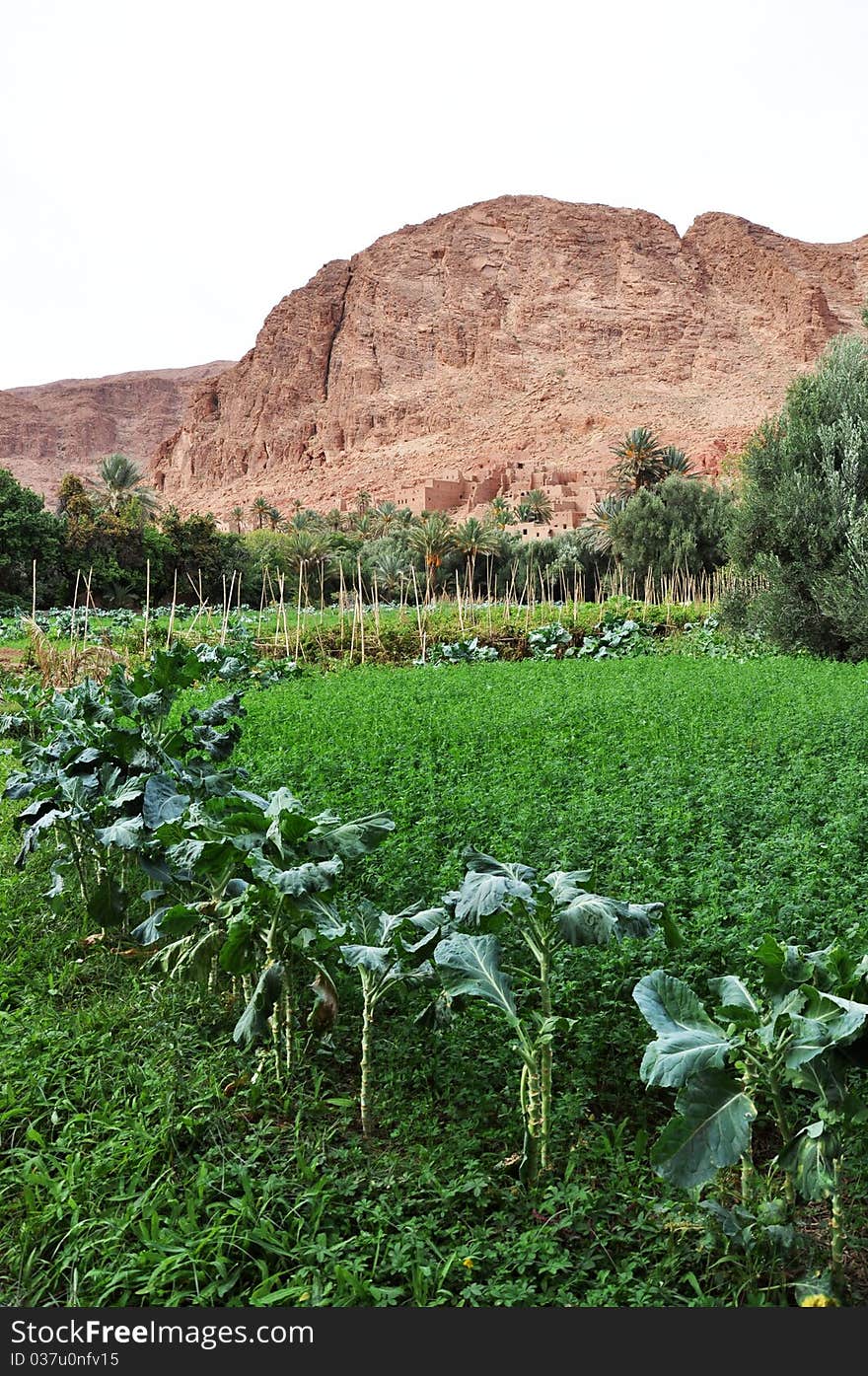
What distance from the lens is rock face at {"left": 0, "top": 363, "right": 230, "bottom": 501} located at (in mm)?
112375

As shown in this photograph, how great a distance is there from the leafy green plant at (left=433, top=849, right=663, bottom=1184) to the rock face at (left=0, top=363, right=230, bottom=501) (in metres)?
105

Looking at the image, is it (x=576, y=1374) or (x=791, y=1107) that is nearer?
(x=576, y=1374)

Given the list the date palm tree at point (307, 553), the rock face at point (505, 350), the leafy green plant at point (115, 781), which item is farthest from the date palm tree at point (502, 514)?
the leafy green plant at point (115, 781)

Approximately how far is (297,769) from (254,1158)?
12.7 ft

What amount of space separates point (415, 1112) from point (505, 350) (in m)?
99.5

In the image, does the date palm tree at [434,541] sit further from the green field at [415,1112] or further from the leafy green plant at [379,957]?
the leafy green plant at [379,957]

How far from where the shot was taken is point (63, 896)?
4.07 meters

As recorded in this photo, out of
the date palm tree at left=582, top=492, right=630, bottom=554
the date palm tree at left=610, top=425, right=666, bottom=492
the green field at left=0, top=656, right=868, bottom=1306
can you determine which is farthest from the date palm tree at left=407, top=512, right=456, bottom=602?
the green field at left=0, top=656, right=868, bottom=1306

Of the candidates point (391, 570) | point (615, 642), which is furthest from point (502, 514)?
point (615, 642)

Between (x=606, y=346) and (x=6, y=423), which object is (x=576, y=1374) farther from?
(x=6, y=423)

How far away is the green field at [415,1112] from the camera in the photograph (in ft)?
6.39

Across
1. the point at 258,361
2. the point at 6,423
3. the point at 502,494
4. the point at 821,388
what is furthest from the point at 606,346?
the point at 821,388

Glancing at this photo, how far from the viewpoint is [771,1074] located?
191 cm

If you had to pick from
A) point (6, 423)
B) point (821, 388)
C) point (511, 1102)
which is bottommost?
point (511, 1102)
